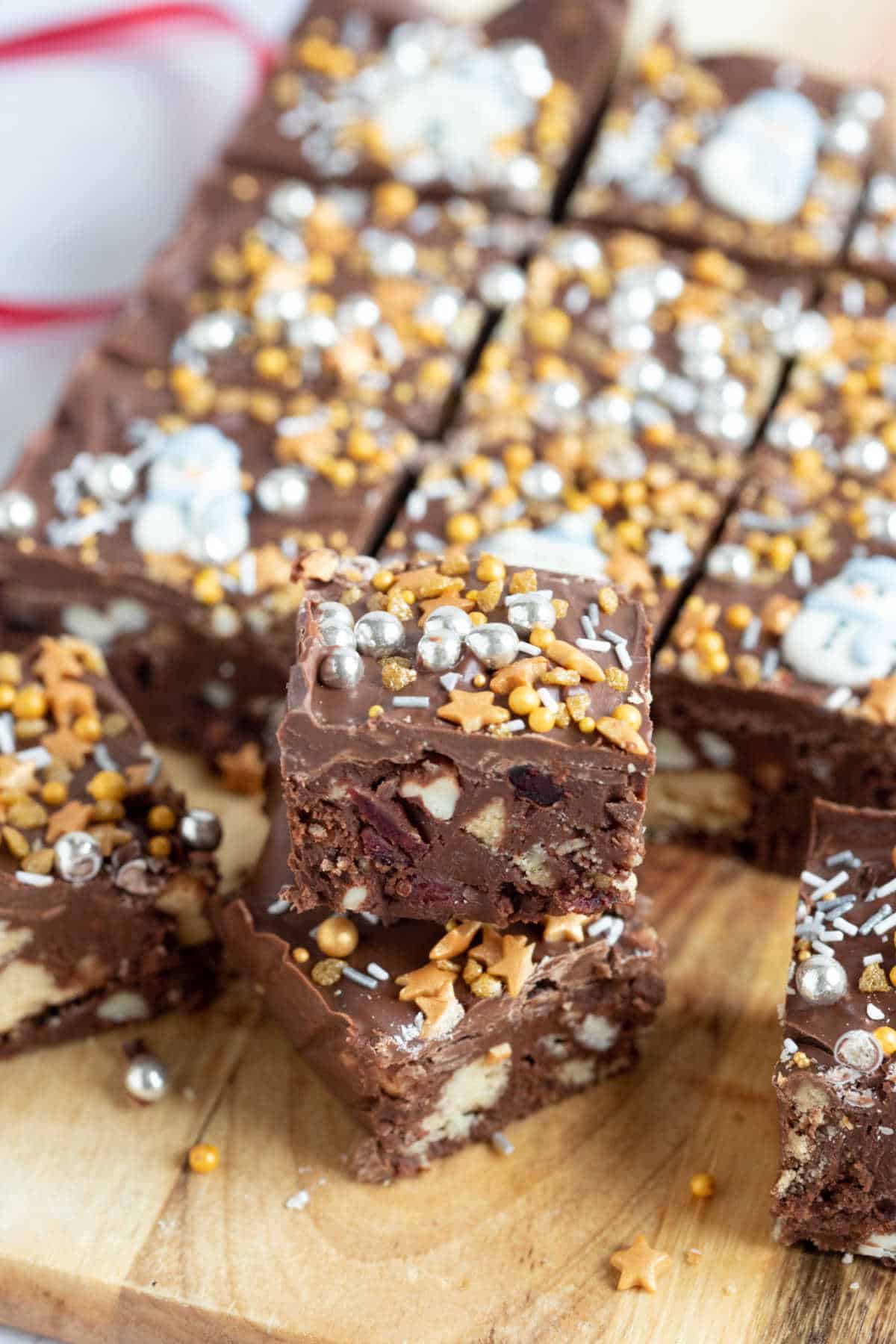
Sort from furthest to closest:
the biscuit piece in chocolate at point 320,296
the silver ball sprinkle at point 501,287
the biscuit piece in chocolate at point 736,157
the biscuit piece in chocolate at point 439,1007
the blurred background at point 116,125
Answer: the blurred background at point 116,125
the biscuit piece in chocolate at point 736,157
the silver ball sprinkle at point 501,287
the biscuit piece in chocolate at point 320,296
the biscuit piece in chocolate at point 439,1007

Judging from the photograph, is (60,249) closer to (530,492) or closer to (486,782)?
(530,492)

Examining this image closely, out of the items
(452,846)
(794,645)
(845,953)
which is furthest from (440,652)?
(794,645)

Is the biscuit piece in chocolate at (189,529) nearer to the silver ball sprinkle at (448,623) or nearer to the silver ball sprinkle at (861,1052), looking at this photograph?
the silver ball sprinkle at (448,623)

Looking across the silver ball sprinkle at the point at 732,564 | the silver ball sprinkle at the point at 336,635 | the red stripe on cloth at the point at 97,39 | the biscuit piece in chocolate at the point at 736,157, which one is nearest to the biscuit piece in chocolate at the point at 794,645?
the silver ball sprinkle at the point at 732,564

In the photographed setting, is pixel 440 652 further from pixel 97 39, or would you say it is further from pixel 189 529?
pixel 97 39

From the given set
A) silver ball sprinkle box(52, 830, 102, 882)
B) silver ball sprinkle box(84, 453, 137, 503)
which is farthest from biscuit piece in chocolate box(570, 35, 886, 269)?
silver ball sprinkle box(52, 830, 102, 882)
